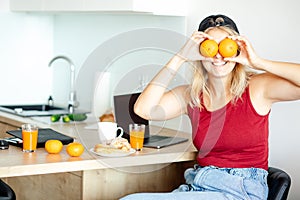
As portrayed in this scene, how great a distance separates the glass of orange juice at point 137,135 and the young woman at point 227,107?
0.09 metres

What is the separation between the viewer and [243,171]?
8.50 ft

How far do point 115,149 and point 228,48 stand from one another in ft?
2.27

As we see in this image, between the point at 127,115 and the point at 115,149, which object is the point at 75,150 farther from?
the point at 127,115

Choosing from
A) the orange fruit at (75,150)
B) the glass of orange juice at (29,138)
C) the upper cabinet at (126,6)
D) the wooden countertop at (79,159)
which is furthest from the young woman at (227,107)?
the upper cabinet at (126,6)

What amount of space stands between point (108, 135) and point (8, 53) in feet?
6.25

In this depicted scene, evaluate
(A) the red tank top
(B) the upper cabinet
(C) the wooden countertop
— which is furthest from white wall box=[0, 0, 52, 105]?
(A) the red tank top

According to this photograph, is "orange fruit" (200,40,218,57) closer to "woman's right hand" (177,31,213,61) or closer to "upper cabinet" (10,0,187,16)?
"woman's right hand" (177,31,213,61)

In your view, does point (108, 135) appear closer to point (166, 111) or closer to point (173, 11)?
point (166, 111)

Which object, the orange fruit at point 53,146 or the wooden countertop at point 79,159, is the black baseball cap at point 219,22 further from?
the orange fruit at point 53,146

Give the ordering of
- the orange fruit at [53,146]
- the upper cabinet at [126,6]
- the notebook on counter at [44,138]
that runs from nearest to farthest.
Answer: the orange fruit at [53,146] → the notebook on counter at [44,138] → the upper cabinet at [126,6]

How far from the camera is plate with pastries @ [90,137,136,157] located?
106 inches

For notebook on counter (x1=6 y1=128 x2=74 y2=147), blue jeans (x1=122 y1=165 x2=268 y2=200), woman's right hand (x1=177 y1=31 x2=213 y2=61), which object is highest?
woman's right hand (x1=177 y1=31 x2=213 y2=61)

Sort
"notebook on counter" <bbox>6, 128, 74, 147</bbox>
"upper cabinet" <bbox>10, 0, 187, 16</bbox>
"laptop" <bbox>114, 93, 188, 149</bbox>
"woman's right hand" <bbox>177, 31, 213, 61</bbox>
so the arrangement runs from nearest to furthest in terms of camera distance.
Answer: "woman's right hand" <bbox>177, 31, 213, 61</bbox>
"notebook on counter" <bbox>6, 128, 74, 147</bbox>
"laptop" <bbox>114, 93, 188, 149</bbox>
"upper cabinet" <bbox>10, 0, 187, 16</bbox>

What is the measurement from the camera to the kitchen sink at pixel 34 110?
4133 mm
